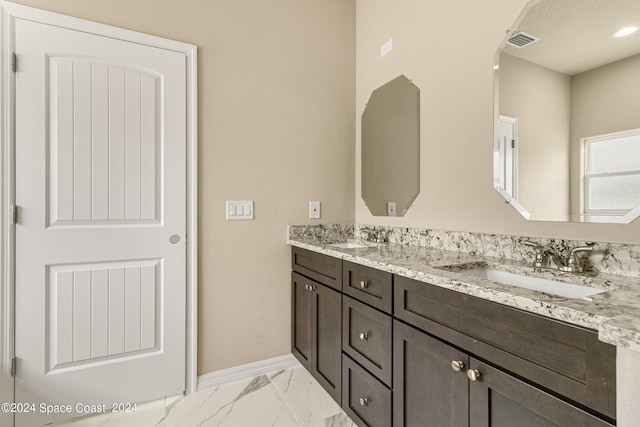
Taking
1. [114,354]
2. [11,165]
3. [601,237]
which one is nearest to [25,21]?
[11,165]

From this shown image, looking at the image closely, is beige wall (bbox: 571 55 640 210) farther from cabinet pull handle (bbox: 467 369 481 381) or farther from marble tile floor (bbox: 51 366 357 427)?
marble tile floor (bbox: 51 366 357 427)

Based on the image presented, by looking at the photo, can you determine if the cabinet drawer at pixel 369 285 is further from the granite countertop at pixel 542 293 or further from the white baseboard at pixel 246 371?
the white baseboard at pixel 246 371

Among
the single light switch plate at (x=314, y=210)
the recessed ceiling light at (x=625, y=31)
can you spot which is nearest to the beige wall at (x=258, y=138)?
the single light switch plate at (x=314, y=210)

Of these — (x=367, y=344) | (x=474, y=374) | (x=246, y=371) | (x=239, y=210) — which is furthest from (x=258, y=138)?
(x=474, y=374)

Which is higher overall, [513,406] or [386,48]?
[386,48]

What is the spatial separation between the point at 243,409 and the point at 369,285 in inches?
42.1

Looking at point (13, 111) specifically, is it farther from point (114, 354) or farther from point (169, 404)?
point (169, 404)

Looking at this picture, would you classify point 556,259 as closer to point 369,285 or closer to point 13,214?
point 369,285

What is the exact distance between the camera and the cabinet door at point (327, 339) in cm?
162

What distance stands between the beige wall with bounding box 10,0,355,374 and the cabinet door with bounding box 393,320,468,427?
3.74ft

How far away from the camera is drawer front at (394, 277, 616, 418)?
0.68m

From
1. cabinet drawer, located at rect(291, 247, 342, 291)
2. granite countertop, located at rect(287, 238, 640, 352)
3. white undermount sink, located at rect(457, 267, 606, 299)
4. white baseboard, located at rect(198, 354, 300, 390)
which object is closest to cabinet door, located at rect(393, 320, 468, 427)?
granite countertop, located at rect(287, 238, 640, 352)

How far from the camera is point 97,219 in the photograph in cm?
169

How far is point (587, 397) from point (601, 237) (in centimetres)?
71
